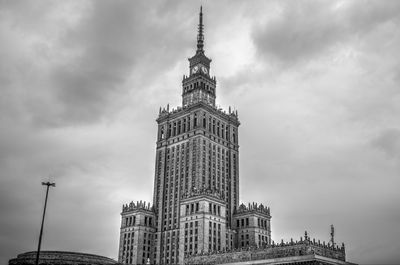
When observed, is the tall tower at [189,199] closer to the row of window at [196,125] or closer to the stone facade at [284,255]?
the row of window at [196,125]

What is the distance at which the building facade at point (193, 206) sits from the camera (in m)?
165

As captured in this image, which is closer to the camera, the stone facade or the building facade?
the stone facade

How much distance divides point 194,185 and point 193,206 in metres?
11.9

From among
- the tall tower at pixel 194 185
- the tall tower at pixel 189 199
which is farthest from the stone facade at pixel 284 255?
the tall tower at pixel 194 185

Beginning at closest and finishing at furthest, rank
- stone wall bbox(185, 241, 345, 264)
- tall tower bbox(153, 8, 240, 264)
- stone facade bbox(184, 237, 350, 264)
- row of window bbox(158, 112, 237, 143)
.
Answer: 1. stone facade bbox(184, 237, 350, 264)
2. stone wall bbox(185, 241, 345, 264)
3. tall tower bbox(153, 8, 240, 264)
4. row of window bbox(158, 112, 237, 143)

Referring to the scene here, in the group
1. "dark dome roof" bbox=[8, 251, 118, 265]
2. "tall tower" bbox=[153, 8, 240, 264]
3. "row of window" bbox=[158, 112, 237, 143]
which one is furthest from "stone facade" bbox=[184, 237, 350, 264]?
"row of window" bbox=[158, 112, 237, 143]

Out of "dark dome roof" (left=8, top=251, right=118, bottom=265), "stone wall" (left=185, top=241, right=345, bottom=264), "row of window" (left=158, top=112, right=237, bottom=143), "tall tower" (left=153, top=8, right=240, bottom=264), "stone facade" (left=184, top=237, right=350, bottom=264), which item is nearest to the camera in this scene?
"dark dome roof" (left=8, top=251, right=118, bottom=265)

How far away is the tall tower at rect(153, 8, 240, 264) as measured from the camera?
540 feet

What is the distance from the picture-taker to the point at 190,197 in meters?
170

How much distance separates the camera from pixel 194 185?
17712 centimetres

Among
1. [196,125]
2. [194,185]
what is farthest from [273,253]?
[196,125]

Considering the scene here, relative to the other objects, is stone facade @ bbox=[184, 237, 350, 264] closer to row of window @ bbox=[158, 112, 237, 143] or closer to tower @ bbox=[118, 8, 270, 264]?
tower @ bbox=[118, 8, 270, 264]

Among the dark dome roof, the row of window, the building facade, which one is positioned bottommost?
the dark dome roof

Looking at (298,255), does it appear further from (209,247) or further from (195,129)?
(195,129)
